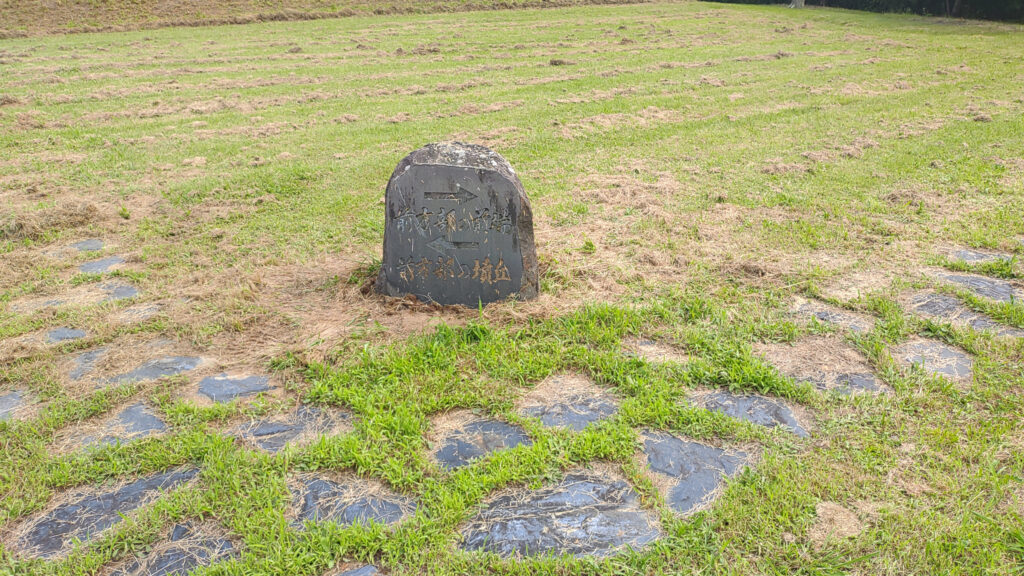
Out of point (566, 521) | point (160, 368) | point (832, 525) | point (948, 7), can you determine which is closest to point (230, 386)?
point (160, 368)

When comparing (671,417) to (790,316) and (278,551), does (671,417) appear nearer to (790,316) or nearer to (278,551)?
(790,316)

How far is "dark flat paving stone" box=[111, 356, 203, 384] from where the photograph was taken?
362cm

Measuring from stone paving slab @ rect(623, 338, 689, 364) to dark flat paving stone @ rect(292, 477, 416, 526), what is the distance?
165 cm

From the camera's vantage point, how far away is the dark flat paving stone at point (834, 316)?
4.04 meters

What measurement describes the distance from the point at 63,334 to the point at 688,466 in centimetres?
379

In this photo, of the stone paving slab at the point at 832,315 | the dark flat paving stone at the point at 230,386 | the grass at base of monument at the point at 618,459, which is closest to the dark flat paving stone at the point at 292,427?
the grass at base of monument at the point at 618,459

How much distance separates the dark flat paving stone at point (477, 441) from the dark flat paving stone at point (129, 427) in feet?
4.61

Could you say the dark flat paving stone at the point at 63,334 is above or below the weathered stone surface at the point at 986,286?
below

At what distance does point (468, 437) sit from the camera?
124 inches

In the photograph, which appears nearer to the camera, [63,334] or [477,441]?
[477,441]

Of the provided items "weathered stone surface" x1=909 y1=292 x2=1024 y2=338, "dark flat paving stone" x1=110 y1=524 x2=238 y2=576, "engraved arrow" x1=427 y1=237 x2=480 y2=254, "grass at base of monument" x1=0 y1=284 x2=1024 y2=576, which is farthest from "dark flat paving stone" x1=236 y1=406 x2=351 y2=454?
"weathered stone surface" x1=909 y1=292 x2=1024 y2=338

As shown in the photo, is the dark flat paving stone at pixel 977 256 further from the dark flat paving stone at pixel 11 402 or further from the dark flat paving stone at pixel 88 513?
the dark flat paving stone at pixel 11 402

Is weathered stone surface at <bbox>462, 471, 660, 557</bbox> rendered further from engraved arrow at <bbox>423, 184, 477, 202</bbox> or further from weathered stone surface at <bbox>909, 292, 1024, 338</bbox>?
weathered stone surface at <bbox>909, 292, 1024, 338</bbox>

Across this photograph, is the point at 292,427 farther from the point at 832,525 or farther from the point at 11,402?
the point at 832,525
